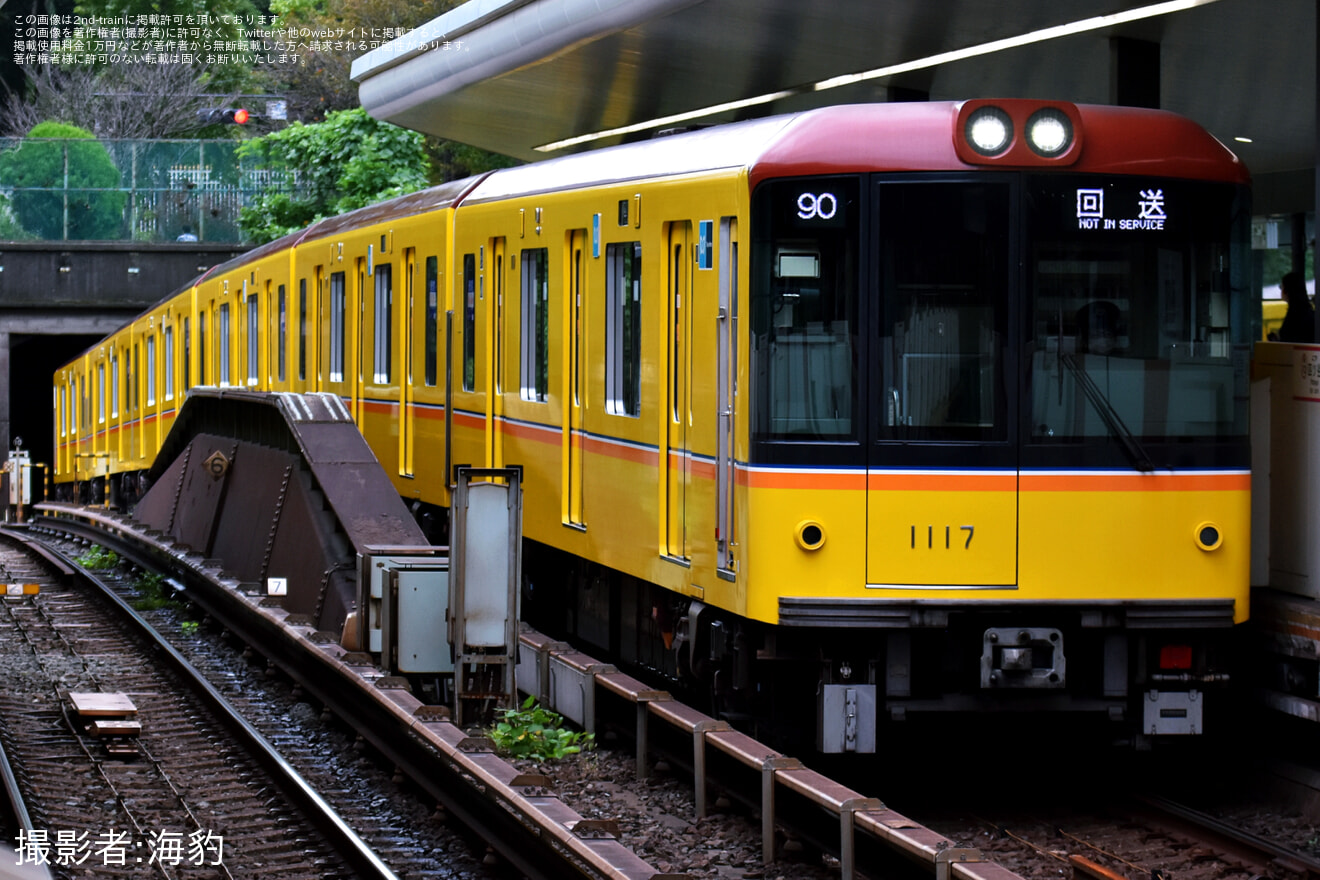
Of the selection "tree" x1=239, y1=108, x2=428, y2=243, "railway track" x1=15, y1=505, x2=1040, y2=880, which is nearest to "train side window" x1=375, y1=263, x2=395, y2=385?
"railway track" x1=15, y1=505, x2=1040, y2=880

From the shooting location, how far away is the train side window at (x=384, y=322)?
16.0 metres

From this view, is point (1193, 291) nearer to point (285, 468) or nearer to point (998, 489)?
point (998, 489)

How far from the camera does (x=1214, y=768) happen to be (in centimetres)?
988

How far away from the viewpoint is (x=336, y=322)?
17984 millimetres

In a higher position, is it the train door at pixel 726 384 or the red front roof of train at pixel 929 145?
the red front roof of train at pixel 929 145

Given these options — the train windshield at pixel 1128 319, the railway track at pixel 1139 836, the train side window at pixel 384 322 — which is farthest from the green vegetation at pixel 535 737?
the train side window at pixel 384 322

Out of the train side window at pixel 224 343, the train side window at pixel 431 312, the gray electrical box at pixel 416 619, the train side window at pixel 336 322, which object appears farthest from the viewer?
the train side window at pixel 224 343

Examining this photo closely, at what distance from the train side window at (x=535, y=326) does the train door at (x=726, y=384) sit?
3126 millimetres

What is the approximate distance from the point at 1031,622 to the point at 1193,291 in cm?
167

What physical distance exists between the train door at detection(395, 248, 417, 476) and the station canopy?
1.94 m

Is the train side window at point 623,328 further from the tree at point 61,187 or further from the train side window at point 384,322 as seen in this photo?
the tree at point 61,187

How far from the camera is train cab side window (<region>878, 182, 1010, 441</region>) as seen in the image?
27.8 ft

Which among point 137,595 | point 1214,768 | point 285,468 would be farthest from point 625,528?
point 137,595

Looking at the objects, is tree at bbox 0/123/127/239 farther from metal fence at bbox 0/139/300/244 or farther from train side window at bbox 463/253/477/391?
train side window at bbox 463/253/477/391
